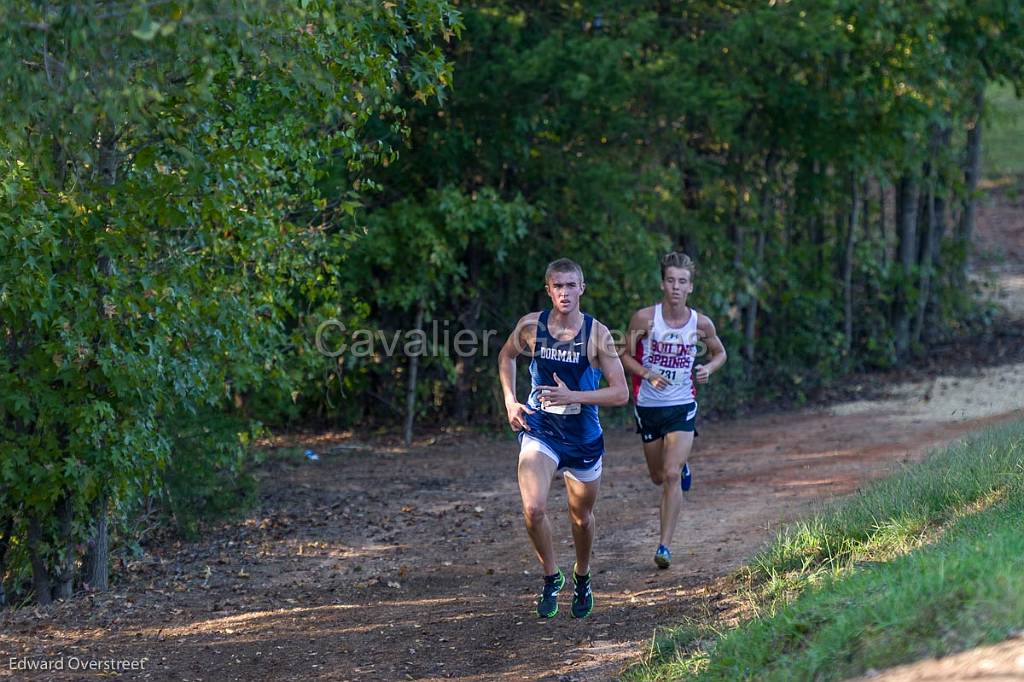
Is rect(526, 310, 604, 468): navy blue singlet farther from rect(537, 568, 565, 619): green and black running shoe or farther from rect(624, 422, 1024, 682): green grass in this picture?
rect(624, 422, 1024, 682): green grass

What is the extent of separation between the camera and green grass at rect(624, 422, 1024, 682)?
452 cm

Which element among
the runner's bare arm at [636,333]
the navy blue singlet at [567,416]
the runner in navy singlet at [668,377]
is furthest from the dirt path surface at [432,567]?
the runner's bare arm at [636,333]

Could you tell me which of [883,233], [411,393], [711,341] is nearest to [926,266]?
[883,233]

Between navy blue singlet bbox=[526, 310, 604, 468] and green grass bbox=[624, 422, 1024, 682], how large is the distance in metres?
1.10

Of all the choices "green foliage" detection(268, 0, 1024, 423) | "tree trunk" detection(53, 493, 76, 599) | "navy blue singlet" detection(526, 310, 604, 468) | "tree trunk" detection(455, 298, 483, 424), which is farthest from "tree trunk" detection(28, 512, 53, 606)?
"tree trunk" detection(455, 298, 483, 424)

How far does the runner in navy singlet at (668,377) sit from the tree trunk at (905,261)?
943 cm

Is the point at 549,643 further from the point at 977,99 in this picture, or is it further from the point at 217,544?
the point at 977,99

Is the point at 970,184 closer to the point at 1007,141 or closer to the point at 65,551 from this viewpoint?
the point at 65,551

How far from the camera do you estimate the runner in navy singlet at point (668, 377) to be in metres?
7.83

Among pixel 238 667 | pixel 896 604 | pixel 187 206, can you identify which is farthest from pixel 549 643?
pixel 187 206

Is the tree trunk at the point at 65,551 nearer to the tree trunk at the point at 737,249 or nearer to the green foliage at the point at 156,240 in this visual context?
the green foliage at the point at 156,240

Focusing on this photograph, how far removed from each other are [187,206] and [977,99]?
41.2ft

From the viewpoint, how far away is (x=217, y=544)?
9.56 meters

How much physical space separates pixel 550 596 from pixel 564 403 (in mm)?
1257
